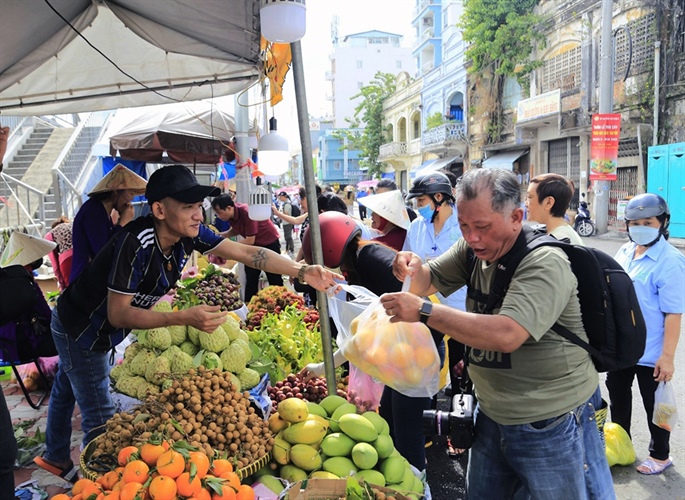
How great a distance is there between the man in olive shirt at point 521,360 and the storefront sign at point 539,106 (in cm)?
2130

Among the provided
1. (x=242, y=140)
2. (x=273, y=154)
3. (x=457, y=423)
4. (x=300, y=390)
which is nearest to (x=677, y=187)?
(x=242, y=140)

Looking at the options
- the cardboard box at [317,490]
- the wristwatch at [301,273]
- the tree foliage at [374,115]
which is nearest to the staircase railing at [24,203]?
the wristwatch at [301,273]

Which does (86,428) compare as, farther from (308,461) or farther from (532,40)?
(532,40)

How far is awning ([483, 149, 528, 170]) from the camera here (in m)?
25.2

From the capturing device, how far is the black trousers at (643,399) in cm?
351

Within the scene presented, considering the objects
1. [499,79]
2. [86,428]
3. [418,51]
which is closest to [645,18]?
[499,79]

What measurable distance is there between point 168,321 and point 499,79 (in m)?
26.9

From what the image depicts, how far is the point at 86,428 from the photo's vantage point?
311cm

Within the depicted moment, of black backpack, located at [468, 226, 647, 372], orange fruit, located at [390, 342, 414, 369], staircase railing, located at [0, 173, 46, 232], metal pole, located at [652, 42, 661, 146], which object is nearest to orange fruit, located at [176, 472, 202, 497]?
orange fruit, located at [390, 342, 414, 369]

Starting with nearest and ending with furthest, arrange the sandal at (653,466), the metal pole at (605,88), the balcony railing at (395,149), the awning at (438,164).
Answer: the sandal at (653,466) → the metal pole at (605,88) → the awning at (438,164) → the balcony railing at (395,149)

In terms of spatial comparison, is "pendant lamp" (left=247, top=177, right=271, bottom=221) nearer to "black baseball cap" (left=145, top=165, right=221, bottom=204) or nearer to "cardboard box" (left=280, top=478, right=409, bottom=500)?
"black baseball cap" (left=145, top=165, right=221, bottom=204)

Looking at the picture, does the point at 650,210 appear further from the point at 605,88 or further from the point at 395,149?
the point at 395,149

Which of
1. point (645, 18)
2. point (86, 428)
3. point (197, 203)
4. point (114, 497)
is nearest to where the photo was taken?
point (114, 497)

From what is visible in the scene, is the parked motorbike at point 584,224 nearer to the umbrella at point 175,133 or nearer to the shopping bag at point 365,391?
the umbrella at point 175,133
